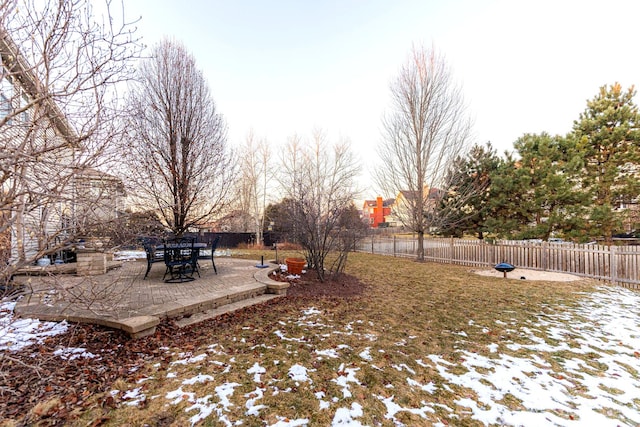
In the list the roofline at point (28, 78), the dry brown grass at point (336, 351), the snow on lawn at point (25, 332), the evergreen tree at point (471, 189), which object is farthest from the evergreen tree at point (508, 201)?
the snow on lawn at point (25, 332)

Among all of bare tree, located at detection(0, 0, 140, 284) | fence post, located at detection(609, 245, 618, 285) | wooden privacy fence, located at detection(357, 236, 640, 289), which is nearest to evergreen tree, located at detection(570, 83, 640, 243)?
wooden privacy fence, located at detection(357, 236, 640, 289)

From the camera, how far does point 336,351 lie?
3.29 metres

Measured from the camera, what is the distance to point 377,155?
1343 centimetres

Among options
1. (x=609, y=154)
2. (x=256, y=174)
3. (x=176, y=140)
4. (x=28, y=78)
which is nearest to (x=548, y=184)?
(x=609, y=154)

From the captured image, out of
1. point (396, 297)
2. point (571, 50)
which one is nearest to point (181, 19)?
point (396, 297)

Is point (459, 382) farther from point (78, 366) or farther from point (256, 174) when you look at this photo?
point (256, 174)

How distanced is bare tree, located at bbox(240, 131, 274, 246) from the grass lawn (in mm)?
17312

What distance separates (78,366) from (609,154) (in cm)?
1665

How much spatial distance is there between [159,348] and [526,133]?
49.5ft

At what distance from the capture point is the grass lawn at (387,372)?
7.12 ft

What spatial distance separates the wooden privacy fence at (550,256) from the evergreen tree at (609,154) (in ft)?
10.1

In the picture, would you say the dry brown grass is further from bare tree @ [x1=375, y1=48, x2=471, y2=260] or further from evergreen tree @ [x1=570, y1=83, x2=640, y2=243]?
bare tree @ [x1=375, y1=48, x2=471, y2=260]

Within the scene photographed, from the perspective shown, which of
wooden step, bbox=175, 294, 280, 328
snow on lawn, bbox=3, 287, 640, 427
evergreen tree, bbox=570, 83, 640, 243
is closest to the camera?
snow on lawn, bbox=3, 287, 640, 427

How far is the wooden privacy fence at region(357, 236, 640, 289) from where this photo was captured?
6980 mm
